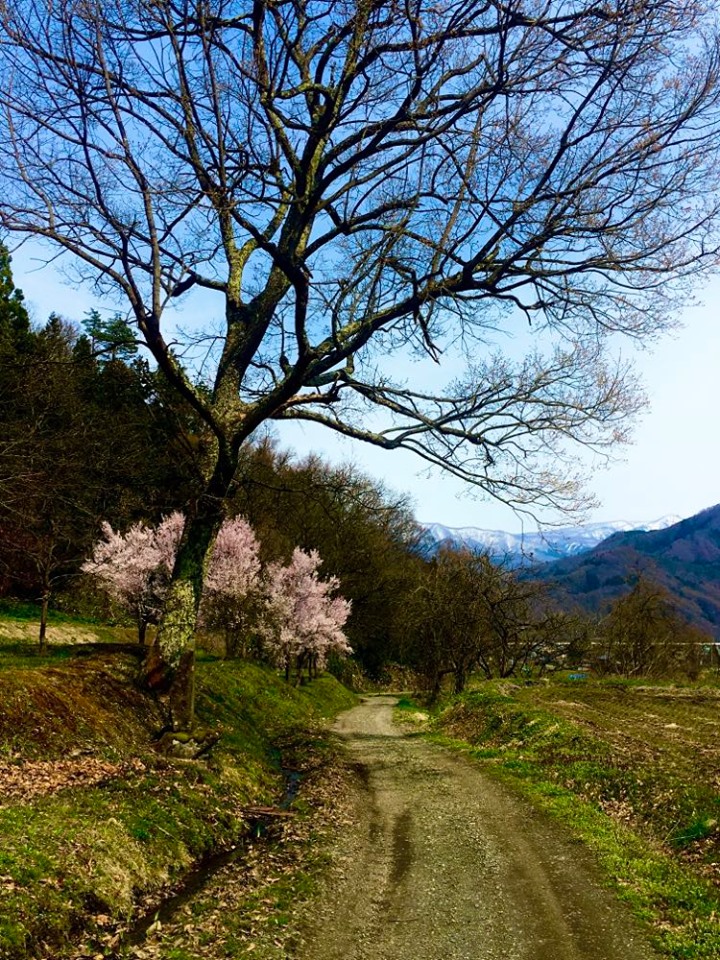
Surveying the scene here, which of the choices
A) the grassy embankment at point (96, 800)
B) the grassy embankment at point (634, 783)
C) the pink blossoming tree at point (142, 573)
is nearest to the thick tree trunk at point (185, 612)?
the grassy embankment at point (96, 800)

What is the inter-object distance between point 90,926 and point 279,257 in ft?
26.8

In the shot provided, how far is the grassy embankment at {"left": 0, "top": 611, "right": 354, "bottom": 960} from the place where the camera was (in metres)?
6.19

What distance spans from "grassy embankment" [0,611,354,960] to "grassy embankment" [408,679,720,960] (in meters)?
5.47

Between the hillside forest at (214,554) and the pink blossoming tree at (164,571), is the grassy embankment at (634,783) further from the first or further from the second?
the pink blossoming tree at (164,571)

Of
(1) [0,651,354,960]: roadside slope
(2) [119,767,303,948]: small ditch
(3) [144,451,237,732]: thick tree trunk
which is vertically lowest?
(2) [119,767,303,948]: small ditch

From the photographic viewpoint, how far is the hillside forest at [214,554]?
1465 cm

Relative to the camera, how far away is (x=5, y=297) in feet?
125

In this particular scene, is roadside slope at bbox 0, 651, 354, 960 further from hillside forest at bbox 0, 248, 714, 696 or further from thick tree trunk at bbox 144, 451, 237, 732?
hillside forest at bbox 0, 248, 714, 696

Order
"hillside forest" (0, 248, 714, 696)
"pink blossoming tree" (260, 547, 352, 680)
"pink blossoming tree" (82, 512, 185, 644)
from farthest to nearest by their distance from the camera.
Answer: "pink blossoming tree" (260, 547, 352, 680) → "pink blossoming tree" (82, 512, 185, 644) → "hillside forest" (0, 248, 714, 696)

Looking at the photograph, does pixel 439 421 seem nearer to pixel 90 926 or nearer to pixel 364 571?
pixel 90 926

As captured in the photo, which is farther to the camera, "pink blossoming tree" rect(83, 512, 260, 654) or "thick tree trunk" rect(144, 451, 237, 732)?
"pink blossoming tree" rect(83, 512, 260, 654)

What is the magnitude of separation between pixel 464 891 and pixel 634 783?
16.4ft

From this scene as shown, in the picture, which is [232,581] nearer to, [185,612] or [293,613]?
[293,613]

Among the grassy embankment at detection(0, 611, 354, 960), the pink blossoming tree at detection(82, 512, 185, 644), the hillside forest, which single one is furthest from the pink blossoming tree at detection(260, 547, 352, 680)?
the grassy embankment at detection(0, 611, 354, 960)
